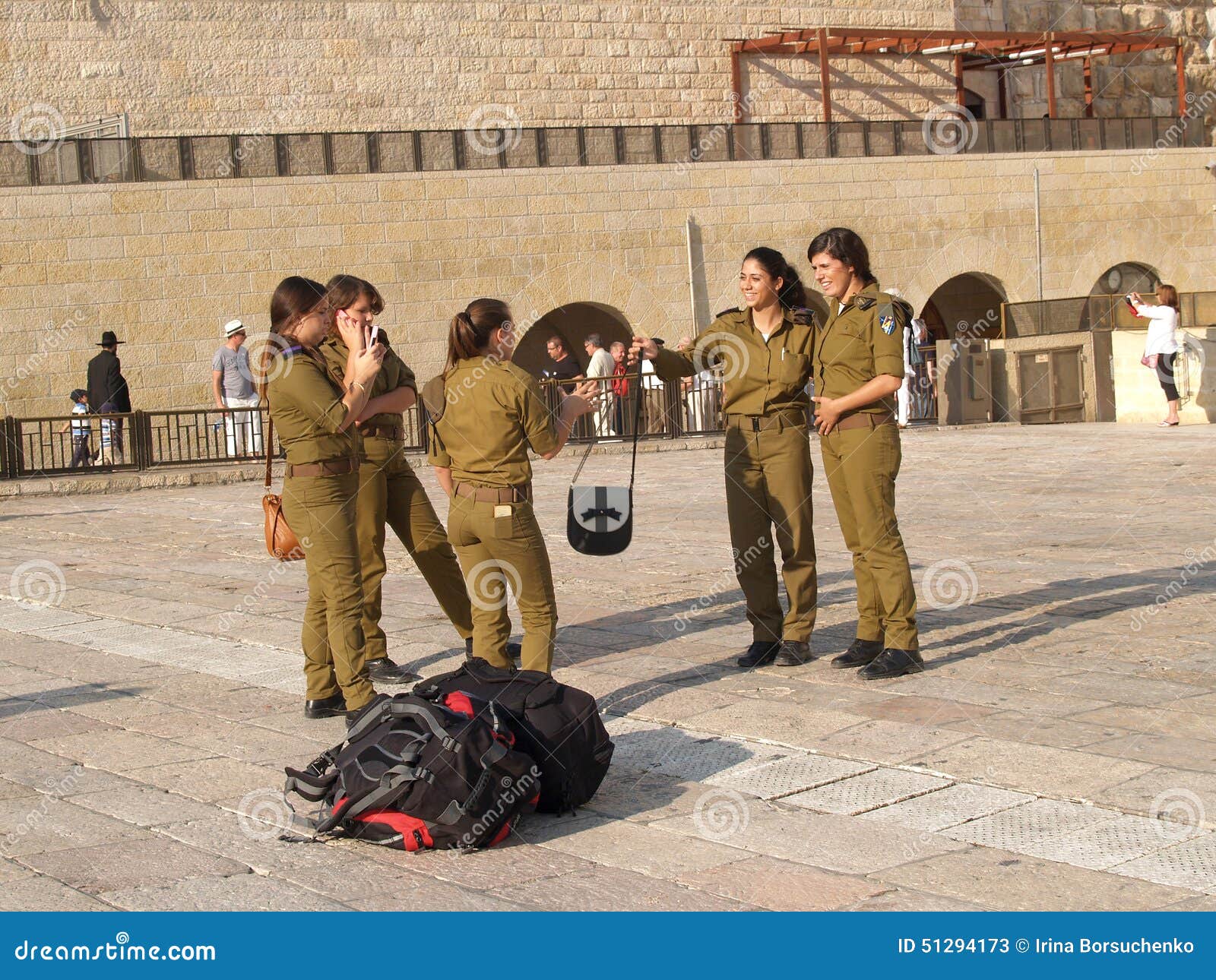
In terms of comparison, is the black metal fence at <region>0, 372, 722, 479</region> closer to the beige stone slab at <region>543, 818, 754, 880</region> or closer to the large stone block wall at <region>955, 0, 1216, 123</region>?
the beige stone slab at <region>543, 818, 754, 880</region>

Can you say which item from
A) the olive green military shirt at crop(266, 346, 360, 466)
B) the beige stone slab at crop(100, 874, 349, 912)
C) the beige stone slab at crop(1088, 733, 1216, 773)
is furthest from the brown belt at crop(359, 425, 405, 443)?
the beige stone slab at crop(1088, 733, 1216, 773)

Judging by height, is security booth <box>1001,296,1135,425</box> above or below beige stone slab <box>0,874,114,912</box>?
above

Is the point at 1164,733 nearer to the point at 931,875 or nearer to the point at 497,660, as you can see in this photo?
the point at 931,875

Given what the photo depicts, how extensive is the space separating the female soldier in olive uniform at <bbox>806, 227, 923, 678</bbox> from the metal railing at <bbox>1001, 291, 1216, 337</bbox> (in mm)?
15696

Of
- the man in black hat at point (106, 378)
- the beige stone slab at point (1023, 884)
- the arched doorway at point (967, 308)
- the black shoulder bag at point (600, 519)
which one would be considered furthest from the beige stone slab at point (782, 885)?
the arched doorway at point (967, 308)

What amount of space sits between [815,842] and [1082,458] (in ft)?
38.4

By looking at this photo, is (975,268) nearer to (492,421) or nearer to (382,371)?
(382,371)

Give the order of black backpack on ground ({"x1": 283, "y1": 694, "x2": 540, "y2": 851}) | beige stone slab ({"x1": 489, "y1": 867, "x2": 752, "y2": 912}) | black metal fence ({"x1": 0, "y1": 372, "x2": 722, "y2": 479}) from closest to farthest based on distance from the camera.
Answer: beige stone slab ({"x1": 489, "y1": 867, "x2": 752, "y2": 912}) < black backpack on ground ({"x1": 283, "y1": 694, "x2": 540, "y2": 851}) < black metal fence ({"x1": 0, "y1": 372, "x2": 722, "y2": 479})

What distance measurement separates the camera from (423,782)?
4.46 meters

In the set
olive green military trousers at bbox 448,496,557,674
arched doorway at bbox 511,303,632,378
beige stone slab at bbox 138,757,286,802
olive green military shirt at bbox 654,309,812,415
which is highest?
arched doorway at bbox 511,303,632,378

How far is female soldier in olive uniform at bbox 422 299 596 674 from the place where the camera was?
18.9ft

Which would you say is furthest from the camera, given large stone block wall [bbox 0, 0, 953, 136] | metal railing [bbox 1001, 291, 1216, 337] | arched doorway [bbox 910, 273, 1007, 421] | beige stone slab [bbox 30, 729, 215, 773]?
arched doorway [bbox 910, 273, 1007, 421]

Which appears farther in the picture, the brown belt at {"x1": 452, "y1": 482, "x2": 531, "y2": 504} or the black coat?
the black coat

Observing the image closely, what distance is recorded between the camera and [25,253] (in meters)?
22.8
